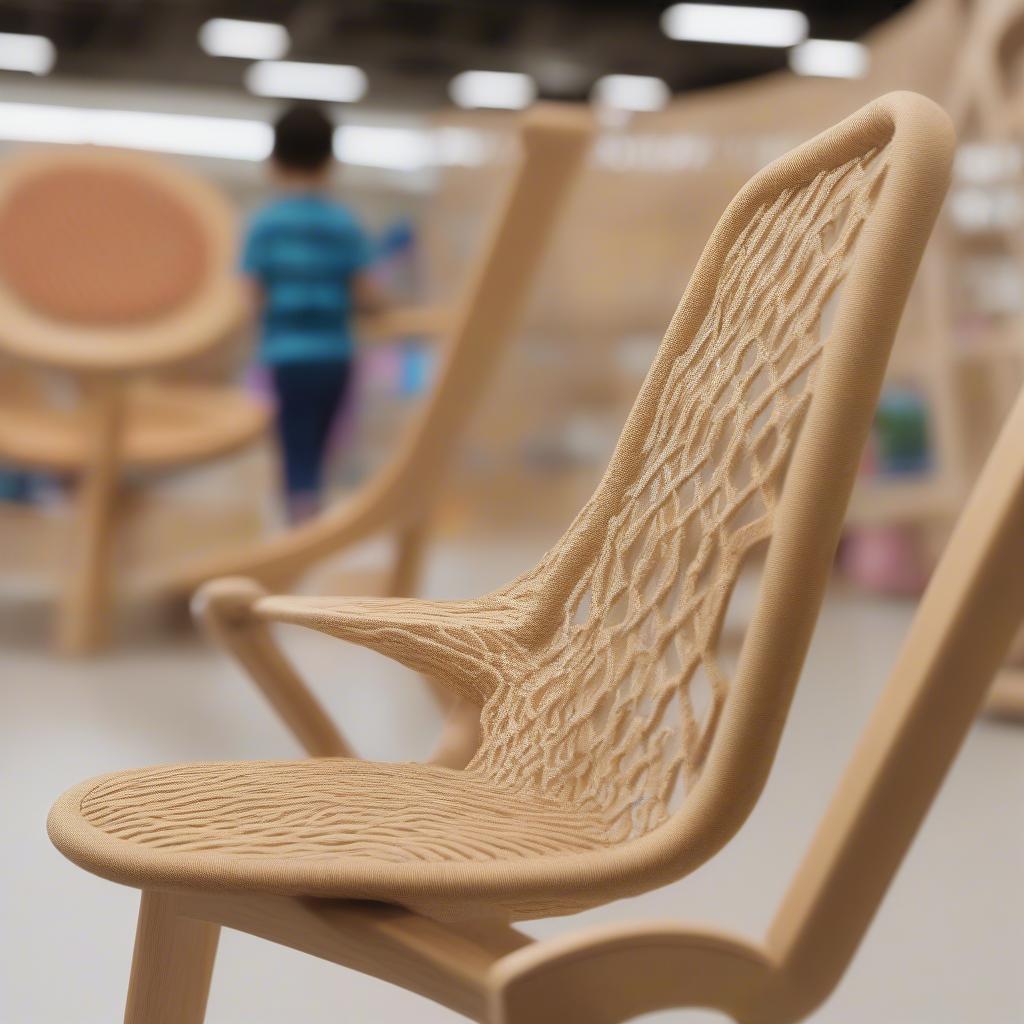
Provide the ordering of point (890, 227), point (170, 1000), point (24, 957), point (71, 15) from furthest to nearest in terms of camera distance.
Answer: point (71, 15) → point (24, 957) → point (170, 1000) → point (890, 227)

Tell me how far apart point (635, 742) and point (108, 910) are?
24.7 inches

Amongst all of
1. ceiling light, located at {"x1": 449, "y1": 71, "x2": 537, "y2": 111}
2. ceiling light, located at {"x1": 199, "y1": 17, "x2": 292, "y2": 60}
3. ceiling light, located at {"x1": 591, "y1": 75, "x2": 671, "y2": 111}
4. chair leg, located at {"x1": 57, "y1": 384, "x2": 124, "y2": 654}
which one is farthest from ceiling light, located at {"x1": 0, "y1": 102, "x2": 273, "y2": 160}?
chair leg, located at {"x1": 57, "y1": 384, "x2": 124, "y2": 654}

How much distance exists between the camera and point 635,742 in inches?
21.8

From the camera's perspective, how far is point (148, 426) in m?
2.48

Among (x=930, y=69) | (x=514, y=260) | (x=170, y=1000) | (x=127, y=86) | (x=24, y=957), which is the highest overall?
(x=127, y=86)

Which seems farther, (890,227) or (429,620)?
(429,620)

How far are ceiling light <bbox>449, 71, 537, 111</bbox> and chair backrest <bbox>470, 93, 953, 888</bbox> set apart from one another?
19.9 ft

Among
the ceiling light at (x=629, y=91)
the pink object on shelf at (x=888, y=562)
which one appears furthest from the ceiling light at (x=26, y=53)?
the pink object on shelf at (x=888, y=562)

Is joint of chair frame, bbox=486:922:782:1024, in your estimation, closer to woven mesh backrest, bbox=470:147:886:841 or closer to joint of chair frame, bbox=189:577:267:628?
woven mesh backrest, bbox=470:147:886:841

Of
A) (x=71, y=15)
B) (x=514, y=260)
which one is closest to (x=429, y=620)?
(x=514, y=260)

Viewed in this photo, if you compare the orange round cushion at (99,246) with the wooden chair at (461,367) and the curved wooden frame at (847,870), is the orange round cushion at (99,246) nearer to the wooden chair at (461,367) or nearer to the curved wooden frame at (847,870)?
the wooden chair at (461,367)

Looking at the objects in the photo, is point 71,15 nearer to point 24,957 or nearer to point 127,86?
point 127,86

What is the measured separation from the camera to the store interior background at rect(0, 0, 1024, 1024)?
951 millimetres

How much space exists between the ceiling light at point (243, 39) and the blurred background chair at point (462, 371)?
4.60 metres
